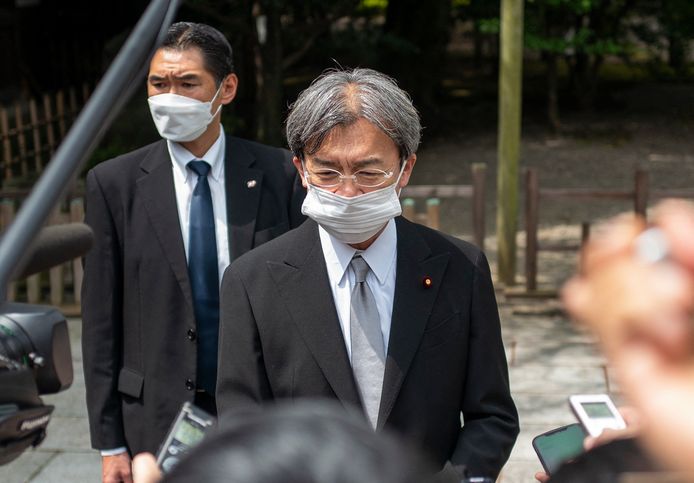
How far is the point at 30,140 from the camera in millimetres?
14617

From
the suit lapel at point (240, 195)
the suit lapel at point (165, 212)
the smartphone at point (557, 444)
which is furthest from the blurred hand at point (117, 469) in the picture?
the smartphone at point (557, 444)

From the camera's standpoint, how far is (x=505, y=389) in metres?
2.59

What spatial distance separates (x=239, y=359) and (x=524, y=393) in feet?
13.5

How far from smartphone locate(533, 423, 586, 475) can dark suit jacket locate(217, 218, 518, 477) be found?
346 mm

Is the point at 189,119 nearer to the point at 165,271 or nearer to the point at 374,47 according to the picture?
the point at 165,271

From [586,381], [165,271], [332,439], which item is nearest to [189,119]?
[165,271]

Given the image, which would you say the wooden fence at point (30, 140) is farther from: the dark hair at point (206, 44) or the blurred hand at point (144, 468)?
the blurred hand at point (144, 468)

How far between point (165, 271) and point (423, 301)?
3.27 ft

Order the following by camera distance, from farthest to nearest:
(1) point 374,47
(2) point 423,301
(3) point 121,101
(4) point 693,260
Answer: (1) point 374,47 → (2) point 423,301 → (3) point 121,101 → (4) point 693,260

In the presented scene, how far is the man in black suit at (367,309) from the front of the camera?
96.6 inches

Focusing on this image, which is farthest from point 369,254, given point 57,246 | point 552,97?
point 552,97

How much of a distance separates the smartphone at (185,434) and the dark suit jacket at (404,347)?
3.47 ft

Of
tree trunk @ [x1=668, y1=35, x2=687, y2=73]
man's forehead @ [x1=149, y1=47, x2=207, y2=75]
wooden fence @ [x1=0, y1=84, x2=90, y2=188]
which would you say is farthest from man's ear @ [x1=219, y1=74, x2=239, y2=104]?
tree trunk @ [x1=668, y1=35, x2=687, y2=73]

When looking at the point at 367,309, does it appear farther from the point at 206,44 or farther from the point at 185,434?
the point at 206,44
